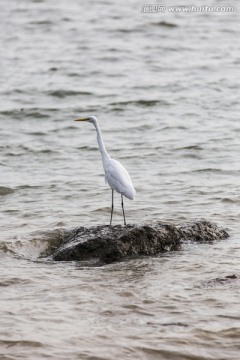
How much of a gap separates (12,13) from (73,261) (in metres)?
16.4

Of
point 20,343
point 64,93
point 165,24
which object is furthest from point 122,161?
point 165,24

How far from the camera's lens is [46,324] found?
6.67 m

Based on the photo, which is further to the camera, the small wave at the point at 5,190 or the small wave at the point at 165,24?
the small wave at the point at 165,24

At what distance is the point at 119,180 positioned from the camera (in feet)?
28.7

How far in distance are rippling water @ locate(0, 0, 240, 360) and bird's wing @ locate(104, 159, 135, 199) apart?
87 cm

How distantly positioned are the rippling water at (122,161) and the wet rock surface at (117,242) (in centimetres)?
13

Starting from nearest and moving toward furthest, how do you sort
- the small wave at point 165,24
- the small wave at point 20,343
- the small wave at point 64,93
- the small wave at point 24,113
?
1. the small wave at point 20,343
2. the small wave at point 24,113
3. the small wave at point 64,93
4. the small wave at point 165,24

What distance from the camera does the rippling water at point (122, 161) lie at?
660 cm

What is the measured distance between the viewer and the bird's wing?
28.5ft

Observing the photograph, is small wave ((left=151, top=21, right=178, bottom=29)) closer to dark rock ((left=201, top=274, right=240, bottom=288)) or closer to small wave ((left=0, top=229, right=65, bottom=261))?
small wave ((left=0, top=229, right=65, bottom=261))

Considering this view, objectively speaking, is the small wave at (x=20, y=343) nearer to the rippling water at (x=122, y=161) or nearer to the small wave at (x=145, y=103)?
the rippling water at (x=122, y=161)

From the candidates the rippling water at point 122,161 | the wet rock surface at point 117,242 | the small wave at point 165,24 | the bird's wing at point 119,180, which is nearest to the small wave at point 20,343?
the rippling water at point 122,161

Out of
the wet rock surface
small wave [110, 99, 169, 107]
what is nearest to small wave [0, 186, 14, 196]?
the wet rock surface

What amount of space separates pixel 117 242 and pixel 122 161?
491 cm
